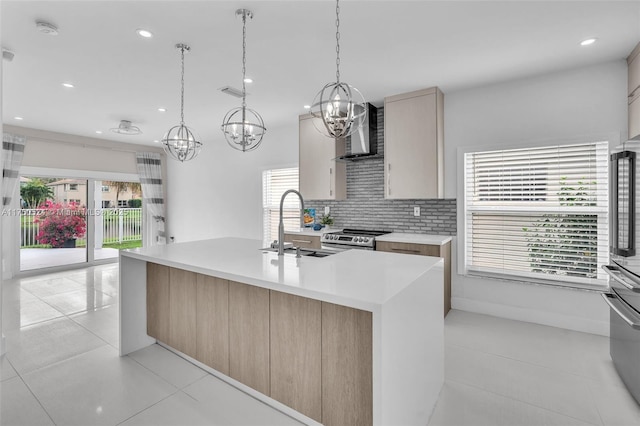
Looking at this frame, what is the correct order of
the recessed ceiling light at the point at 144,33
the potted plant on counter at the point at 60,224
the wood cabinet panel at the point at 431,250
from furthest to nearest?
the potted plant on counter at the point at 60,224
the wood cabinet panel at the point at 431,250
the recessed ceiling light at the point at 144,33

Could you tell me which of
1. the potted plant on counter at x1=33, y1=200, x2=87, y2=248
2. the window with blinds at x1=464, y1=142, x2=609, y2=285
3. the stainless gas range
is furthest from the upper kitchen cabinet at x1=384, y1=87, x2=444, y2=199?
the potted plant on counter at x1=33, y1=200, x2=87, y2=248

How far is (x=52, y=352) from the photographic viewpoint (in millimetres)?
2783

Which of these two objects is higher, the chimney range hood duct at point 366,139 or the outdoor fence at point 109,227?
the chimney range hood duct at point 366,139

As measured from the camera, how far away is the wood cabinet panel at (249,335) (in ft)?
6.63

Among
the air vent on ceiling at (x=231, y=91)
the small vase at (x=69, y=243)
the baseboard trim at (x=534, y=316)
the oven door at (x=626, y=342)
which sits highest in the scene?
the air vent on ceiling at (x=231, y=91)

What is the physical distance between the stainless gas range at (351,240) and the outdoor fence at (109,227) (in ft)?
17.2

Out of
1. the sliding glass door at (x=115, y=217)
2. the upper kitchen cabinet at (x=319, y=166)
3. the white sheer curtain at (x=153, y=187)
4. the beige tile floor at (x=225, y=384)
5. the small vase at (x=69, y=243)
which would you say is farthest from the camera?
the white sheer curtain at (x=153, y=187)

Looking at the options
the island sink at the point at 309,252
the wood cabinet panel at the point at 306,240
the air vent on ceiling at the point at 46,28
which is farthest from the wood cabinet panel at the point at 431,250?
the air vent on ceiling at the point at 46,28

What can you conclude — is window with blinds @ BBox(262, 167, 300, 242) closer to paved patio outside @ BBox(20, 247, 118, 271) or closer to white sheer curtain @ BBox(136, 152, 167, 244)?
white sheer curtain @ BBox(136, 152, 167, 244)

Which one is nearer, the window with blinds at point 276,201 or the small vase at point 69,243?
the window with blinds at point 276,201

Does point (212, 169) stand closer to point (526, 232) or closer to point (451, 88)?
point (451, 88)

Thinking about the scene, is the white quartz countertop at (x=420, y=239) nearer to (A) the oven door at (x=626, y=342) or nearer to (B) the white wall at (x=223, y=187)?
(A) the oven door at (x=626, y=342)

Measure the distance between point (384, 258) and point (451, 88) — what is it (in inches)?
104

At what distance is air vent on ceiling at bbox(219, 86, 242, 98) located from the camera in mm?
3711
